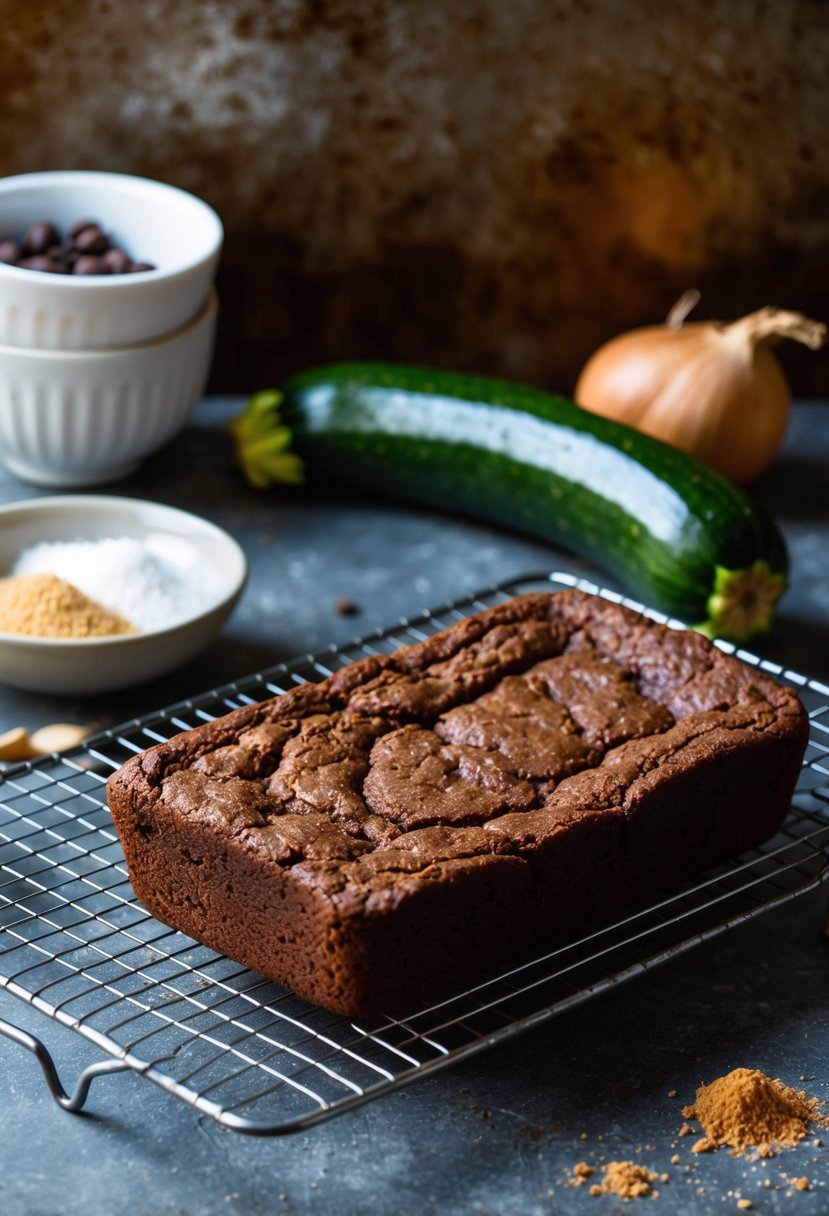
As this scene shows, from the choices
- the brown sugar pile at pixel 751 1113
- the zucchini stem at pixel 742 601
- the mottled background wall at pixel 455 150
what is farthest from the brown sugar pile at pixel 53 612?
the mottled background wall at pixel 455 150

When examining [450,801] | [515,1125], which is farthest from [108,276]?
[515,1125]

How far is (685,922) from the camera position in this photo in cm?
182

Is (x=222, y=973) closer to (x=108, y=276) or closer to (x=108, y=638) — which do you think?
(x=108, y=638)

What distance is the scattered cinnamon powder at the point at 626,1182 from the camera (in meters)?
1.46

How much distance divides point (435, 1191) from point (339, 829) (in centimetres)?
38

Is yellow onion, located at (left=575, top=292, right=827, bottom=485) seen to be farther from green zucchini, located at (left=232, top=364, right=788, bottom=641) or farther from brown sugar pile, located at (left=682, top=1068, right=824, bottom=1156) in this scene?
brown sugar pile, located at (left=682, top=1068, right=824, bottom=1156)

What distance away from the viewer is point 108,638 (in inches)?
85.9

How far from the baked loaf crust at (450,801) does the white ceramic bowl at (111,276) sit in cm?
98

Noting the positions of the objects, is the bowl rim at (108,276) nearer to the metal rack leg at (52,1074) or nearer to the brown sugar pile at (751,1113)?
the metal rack leg at (52,1074)

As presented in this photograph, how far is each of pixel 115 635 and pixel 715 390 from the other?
50.0 inches

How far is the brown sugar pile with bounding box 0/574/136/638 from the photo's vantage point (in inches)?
88.2

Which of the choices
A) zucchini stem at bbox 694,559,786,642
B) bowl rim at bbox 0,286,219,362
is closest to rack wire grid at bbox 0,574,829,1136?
zucchini stem at bbox 694,559,786,642

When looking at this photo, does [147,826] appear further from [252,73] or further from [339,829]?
[252,73]

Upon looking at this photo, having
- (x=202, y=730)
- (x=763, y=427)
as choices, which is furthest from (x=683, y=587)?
(x=202, y=730)
